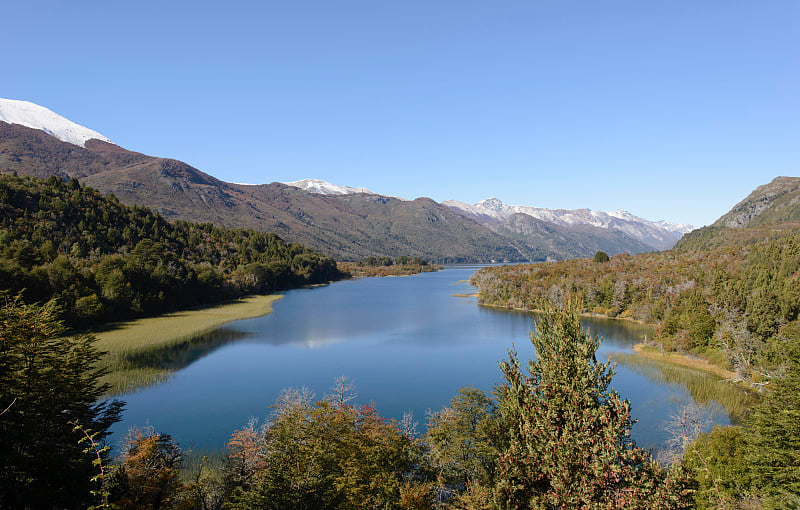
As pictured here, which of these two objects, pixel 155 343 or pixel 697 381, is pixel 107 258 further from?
pixel 697 381

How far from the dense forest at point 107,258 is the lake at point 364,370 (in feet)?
42.9

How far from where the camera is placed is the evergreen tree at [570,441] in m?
10.1

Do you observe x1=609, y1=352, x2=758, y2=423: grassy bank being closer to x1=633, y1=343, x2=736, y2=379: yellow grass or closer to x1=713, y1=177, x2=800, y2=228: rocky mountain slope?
x1=633, y1=343, x2=736, y2=379: yellow grass

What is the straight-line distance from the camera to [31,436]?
1305cm

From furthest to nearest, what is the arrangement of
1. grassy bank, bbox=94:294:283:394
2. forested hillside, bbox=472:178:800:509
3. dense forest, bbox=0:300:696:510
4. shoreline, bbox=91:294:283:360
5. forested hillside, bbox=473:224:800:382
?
shoreline, bbox=91:294:283:360, forested hillside, bbox=473:224:800:382, grassy bank, bbox=94:294:283:394, forested hillside, bbox=472:178:800:509, dense forest, bbox=0:300:696:510

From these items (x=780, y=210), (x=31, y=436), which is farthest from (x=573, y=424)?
(x=780, y=210)

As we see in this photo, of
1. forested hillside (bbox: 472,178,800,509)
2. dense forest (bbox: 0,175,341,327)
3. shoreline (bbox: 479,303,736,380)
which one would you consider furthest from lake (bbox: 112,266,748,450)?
dense forest (bbox: 0,175,341,327)

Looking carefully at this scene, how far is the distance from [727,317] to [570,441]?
46.5 meters

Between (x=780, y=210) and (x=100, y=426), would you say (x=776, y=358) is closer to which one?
(x=100, y=426)

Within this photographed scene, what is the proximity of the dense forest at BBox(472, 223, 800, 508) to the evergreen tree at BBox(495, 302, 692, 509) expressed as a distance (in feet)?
3.91

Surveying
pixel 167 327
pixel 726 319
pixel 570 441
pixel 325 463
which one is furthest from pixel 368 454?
pixel 167 327

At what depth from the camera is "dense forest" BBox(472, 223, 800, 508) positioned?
17.5 metres

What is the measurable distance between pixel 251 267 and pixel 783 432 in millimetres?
114850

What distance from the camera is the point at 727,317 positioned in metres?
45.8
